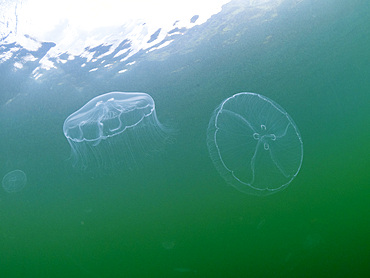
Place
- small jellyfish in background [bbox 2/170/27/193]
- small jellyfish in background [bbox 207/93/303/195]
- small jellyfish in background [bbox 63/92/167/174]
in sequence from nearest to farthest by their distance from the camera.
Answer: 1. small jellyfish in background [bbox 207/93/303/195]
2. small jellyfish in background [bbox 63/92/167/174]
3. small jellyfish in background [bbox 2/170/27/193]

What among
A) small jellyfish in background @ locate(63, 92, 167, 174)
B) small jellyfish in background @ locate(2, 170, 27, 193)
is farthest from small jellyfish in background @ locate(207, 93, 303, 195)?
small jellyfish in background @ locate(2, 170, 27, 193)

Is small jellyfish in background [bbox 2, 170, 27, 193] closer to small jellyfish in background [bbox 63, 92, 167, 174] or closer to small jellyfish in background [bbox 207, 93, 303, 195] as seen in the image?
small jellyfish in background [bbox 63, 92, 167, 174]

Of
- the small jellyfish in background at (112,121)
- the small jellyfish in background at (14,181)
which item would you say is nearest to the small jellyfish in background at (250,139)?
the small jellyfish in background at (112,121)

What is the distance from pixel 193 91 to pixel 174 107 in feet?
3.03

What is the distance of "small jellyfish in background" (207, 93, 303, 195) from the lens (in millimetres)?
4379

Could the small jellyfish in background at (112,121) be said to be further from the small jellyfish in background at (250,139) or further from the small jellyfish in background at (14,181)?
the small jellyfish in background at (14,181)

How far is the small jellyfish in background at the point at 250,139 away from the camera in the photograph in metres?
4.38

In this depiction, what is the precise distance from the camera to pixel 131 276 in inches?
280

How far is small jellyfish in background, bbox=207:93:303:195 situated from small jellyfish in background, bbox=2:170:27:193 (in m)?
7.55

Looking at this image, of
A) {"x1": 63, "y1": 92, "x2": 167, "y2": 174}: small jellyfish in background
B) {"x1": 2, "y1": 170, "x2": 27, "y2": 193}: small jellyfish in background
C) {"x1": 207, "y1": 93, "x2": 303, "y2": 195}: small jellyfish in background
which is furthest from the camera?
{"x1": 2, "y1": 170, "x2": 27, "y2": 193}: small jellyfish in background

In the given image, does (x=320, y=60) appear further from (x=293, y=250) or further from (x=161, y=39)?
(x=293, y=250)

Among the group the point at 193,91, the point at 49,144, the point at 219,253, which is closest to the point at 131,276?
the point at 219,253

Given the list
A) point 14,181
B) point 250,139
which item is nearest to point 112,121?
point 250,139

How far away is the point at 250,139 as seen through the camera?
4.74 m
